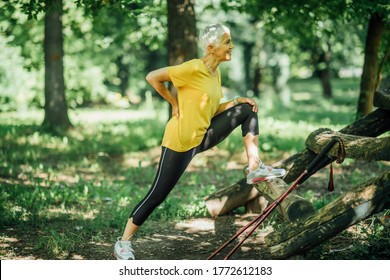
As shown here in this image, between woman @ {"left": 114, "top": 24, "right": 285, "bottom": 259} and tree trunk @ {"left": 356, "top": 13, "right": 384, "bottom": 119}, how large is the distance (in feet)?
16.6

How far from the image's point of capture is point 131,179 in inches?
350

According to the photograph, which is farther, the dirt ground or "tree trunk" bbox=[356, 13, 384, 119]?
"tree trunk" bbox=[356, 13, 384, 119]

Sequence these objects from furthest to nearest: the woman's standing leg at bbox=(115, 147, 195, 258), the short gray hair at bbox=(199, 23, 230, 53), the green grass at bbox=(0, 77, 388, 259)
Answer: the green grass at bbox=(0, 77, 388, 259) → the woman's standing leg at bbox=(115, 147, 195, 258) → the short gray hair at bbox=(199, 23, 230, 53)

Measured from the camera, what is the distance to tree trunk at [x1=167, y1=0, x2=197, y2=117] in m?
9.64

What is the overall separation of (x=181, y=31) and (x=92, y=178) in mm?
3018

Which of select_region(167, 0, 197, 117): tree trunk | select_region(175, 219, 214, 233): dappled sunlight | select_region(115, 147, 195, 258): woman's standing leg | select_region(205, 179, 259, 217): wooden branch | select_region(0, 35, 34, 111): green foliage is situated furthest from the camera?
select_region(0, 35, 34, 111): green foliage

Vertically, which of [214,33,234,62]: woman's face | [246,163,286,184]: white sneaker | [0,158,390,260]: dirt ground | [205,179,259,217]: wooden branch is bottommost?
[0,158,390,260]: dirt ground

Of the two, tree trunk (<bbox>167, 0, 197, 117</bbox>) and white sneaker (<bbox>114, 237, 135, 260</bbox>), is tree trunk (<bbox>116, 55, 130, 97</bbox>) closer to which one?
tree trunk (<bbox>167, 0, 197, 117</bbox>)

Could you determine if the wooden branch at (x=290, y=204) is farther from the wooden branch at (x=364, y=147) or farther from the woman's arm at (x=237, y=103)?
the woman's arm at (x=237, y=103)

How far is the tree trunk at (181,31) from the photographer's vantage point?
9.64m

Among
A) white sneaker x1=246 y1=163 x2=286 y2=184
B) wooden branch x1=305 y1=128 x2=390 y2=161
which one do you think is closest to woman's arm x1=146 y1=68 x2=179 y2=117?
white sneaker x1=246 y1=163 x2=286 y2=184

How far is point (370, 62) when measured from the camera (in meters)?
9.52
